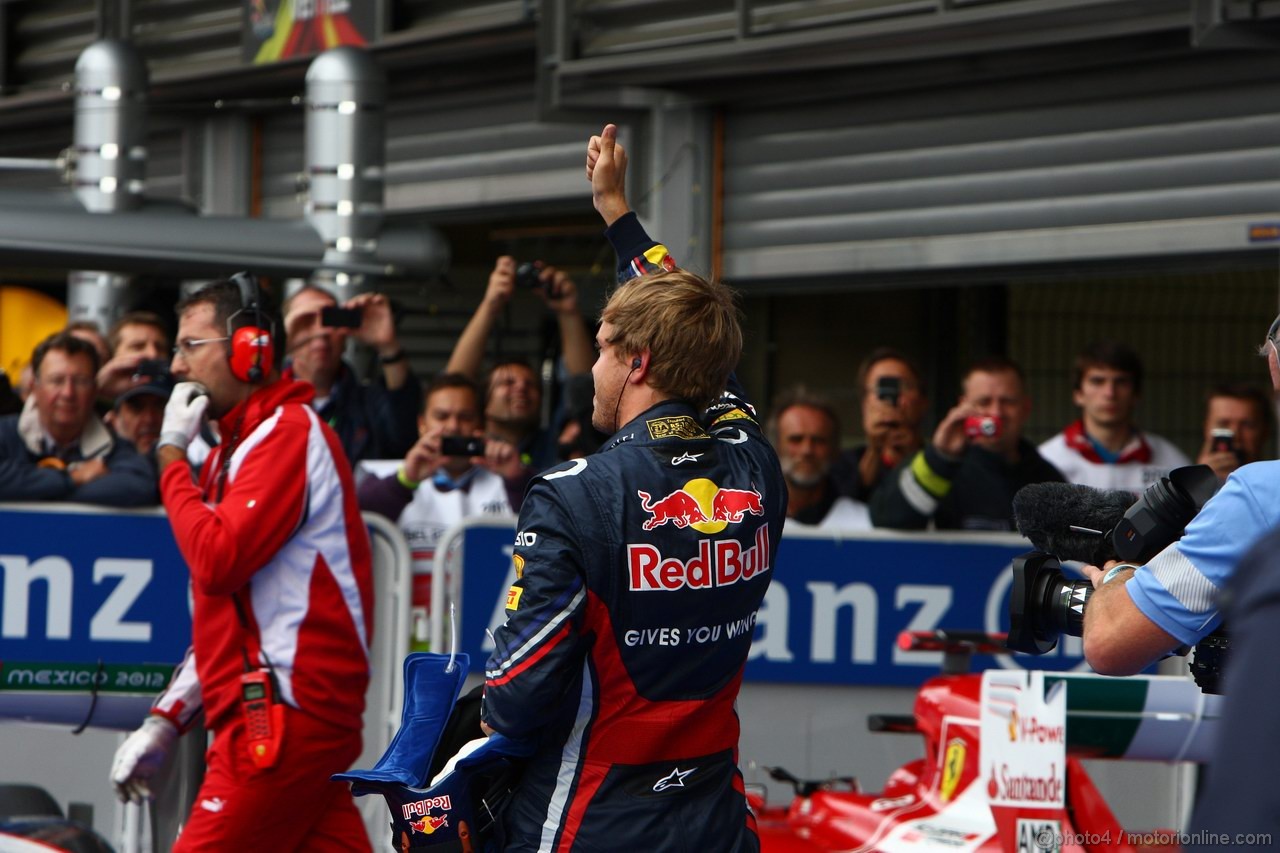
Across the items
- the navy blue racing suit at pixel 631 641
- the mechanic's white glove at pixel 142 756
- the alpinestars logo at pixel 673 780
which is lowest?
the mechanic's white glove at pixel 142 756

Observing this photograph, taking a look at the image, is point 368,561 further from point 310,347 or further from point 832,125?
point 832,125

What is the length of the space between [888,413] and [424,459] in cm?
176

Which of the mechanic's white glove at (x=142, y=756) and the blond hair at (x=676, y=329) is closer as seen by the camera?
the blond hair at (x=676, y=329)

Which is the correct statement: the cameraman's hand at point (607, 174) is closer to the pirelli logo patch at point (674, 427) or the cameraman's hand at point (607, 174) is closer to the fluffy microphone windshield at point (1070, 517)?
the pirelli logo patch at point (674, 427)

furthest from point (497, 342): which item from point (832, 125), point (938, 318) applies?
point (832, 125)

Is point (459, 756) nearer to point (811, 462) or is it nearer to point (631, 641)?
point (631, 641)

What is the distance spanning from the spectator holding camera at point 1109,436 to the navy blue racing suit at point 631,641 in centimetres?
382

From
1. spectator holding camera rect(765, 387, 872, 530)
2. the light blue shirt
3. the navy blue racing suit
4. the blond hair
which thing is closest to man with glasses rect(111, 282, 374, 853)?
the navy blue racing suit

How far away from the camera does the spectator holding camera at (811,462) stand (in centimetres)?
643

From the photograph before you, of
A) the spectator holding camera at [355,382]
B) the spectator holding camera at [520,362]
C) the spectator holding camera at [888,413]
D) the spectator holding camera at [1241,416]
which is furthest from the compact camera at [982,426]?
the spectator holding camera at [355,382]

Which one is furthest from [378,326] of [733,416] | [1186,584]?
[1186,584]

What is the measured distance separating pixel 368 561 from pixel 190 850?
85 centimetres

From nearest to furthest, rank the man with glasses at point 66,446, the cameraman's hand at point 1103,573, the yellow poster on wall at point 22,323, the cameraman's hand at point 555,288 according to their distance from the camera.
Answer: the cameraman's hand at point 1103,573 → the man with glasses at point 66,446 → the cameraman's hand at point 555,288 → the yellow poster on wall at point 22,323

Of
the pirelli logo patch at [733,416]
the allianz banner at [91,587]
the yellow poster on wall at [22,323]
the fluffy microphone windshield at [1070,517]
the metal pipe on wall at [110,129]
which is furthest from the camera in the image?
the yellow poster on wall at [22,323]
